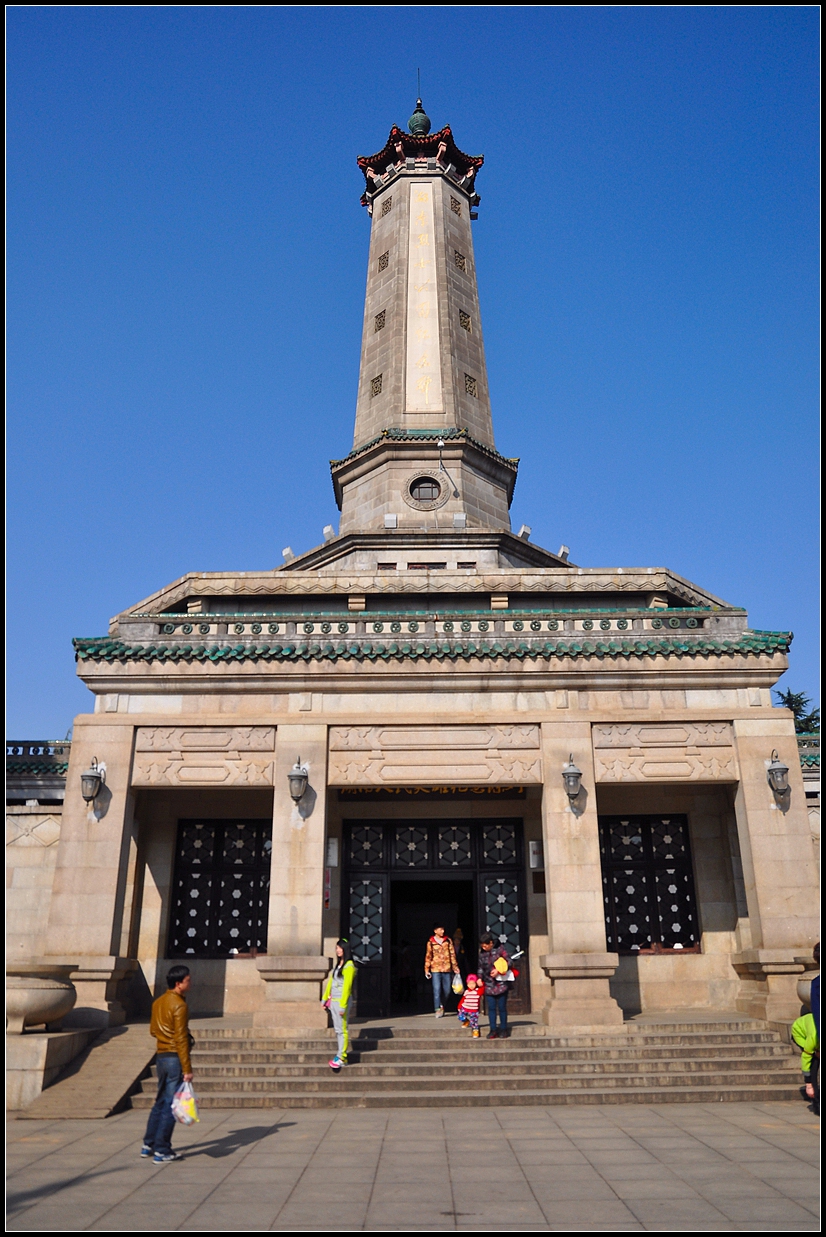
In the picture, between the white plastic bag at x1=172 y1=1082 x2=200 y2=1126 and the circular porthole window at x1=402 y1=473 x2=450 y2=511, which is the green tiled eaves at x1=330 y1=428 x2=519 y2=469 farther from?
the white plastic bag at x1=172 y1=1082 x2=200 y2=1126

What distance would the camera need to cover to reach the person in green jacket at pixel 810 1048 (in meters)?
8.83

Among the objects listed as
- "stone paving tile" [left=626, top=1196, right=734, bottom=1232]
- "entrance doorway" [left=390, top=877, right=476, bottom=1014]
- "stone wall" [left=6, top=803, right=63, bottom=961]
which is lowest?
"entrance doorway" [left=390, top=877, right=476, bottom=1014]

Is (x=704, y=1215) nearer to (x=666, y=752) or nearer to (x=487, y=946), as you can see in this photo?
(x=487, y=946)

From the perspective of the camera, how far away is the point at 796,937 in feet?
45.8

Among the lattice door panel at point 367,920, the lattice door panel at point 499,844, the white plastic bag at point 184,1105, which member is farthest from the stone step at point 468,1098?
the lattice door panel at point 499,844

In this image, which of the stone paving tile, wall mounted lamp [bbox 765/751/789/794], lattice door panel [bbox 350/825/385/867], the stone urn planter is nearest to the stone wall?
the stone urn planter

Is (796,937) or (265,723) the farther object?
(265,723)

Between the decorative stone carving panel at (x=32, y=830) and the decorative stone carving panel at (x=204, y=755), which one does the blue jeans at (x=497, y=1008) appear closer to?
the decorative stone carving panel at (x=204, y=755)

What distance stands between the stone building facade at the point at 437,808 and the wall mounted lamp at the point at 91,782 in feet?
0.54

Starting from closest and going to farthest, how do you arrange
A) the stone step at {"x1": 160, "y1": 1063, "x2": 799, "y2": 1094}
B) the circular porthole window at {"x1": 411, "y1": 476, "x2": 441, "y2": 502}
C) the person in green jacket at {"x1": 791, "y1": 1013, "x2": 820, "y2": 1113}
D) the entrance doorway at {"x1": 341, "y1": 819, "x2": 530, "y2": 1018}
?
the person in green jacket at {"x1": 791, "y1": 1013, "x2": 820, "y2": 1113} < the stone step at {"x1": 160, "y1": 1063, "x2": 799, "y2": 1094} < the entrance doorway at {"x1": 341, "y1": 819, "x2": 530, "y2": 1018} < the circular porthole window at {"x1": 411, "y1": 476, "x2": 441, "y2": 502}

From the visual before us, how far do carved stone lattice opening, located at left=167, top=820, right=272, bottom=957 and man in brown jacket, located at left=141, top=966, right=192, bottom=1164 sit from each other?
7.70 m

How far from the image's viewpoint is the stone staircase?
11.1m

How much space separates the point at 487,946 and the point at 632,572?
10.7 meters

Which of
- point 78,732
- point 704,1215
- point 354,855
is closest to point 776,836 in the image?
point 354,855
